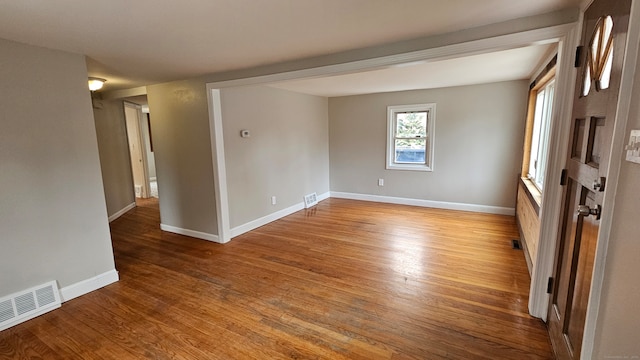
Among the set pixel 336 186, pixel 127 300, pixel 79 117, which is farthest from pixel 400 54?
pixel 336 186

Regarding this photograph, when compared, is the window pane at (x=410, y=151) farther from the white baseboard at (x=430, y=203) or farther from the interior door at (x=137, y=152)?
the interior door at (x=137, y=152)

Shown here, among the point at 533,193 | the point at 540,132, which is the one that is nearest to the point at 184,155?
the point at 533,193

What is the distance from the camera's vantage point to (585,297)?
1351 millimetres

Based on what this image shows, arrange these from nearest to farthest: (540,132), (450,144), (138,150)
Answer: (540,132)
(450,144)
(138,150)

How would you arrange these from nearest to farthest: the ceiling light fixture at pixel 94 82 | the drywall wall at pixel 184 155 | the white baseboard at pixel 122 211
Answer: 1. the ceiling light fixture at pixel 94 82
2. the drywall wall at pixel 184 155
3. the white baseboard at pixel 122 211

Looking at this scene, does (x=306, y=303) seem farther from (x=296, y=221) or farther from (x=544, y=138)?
(x=544, y=138)

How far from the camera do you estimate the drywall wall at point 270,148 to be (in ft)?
13.3

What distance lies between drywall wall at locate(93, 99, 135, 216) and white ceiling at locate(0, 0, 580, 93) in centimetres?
261

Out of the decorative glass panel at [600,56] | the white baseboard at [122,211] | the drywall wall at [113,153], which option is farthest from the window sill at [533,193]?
the white baseboard at [122,211]

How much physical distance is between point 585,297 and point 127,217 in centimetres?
612

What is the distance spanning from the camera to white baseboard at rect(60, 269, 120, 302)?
2.59 metres

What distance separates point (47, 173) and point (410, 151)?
5191mm

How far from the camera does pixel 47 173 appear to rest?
95.3 inches

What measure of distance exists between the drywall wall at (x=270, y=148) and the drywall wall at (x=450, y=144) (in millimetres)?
655
